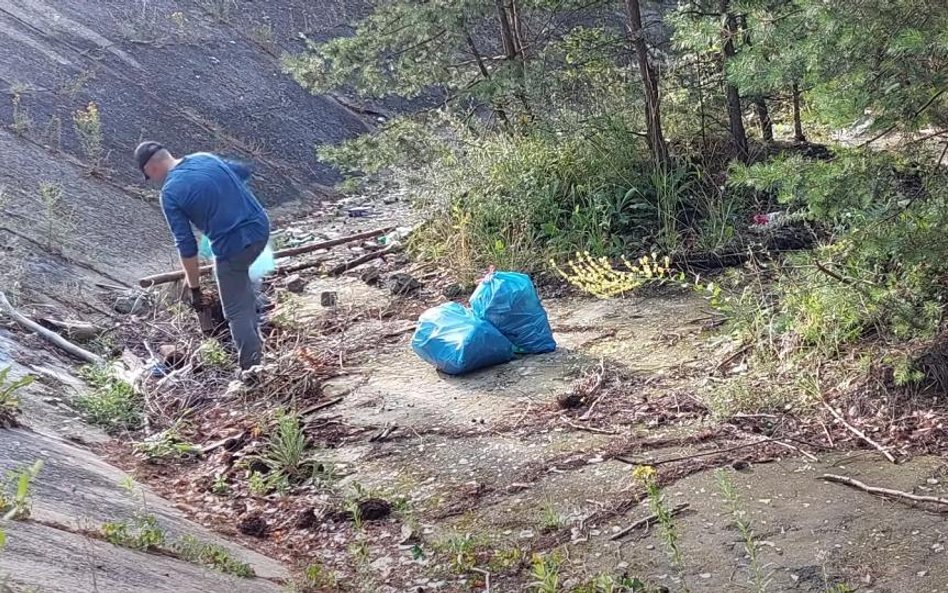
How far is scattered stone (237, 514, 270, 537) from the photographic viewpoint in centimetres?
443

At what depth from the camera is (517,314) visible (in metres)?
6.42

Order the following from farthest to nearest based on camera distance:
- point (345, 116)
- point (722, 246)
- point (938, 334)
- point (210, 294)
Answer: point (345, 116) < point (722, 246) < point (210, 294) < point (938, 334)

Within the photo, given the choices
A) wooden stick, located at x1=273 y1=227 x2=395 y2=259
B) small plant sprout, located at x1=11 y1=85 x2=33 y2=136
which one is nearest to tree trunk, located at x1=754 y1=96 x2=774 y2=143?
wooden stick, located at x1=273 y1=227 x2=395 y2=259

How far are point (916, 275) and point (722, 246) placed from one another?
113 inches

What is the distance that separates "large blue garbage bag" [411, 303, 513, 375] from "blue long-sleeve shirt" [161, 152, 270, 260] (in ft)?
4.19

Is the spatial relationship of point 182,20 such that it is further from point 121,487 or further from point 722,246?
point 121,487

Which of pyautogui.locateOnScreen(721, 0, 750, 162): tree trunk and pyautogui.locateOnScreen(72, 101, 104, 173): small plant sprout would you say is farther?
pyautogui.locateOnScreen(72, 101, 104, 173): small plant sprout

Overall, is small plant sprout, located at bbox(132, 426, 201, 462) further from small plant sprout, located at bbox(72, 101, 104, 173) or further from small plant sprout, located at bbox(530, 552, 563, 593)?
small plant sprout, located at bbox(72, 101, 104, 173)

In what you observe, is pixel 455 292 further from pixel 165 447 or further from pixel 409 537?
pixel 409 537

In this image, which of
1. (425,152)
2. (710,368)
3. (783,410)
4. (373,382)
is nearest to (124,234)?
(425,152)

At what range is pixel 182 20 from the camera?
15.6m

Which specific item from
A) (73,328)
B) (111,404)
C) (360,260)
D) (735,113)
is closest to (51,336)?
(73,328)

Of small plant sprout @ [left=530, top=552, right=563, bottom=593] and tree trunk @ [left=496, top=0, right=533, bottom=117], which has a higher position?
tree trunk @ [left=496, top=0, right=533, bottom=117]

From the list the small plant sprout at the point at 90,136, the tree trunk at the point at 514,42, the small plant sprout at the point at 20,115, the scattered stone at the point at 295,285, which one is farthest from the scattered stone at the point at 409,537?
the small plant sprout at the point at 20,115
